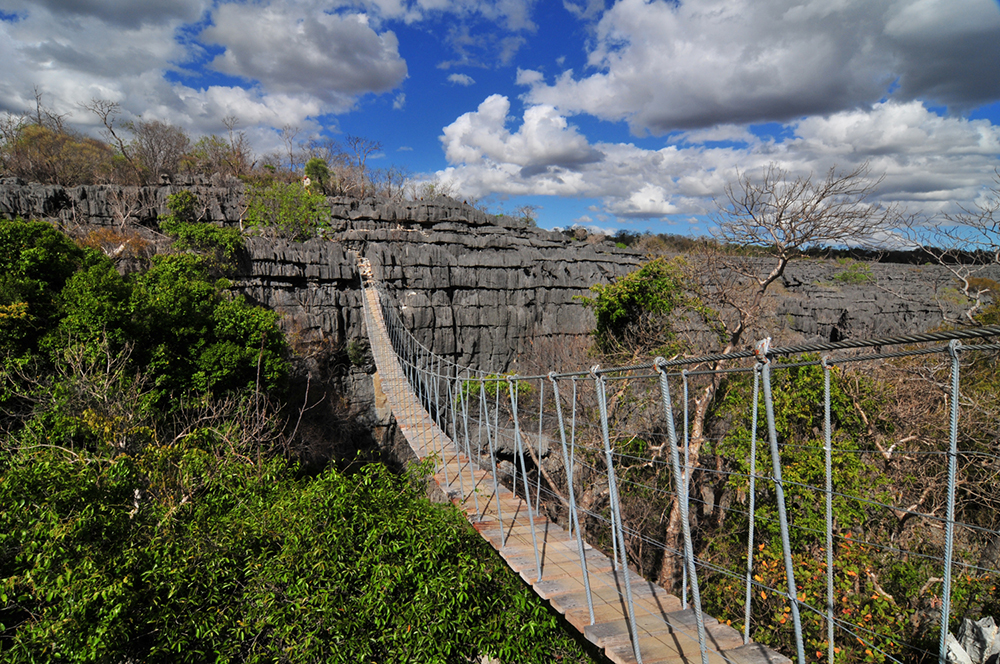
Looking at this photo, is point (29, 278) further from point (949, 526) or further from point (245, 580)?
point (949, 526)

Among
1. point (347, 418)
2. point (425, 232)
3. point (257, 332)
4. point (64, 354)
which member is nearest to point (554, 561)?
point (64, 354)

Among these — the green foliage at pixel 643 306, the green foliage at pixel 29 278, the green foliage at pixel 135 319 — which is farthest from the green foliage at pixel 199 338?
the green foliage at pixel 643 306

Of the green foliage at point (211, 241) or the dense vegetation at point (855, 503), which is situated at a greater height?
the green foliage at point (211, 241)

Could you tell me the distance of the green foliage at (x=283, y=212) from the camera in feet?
41.6

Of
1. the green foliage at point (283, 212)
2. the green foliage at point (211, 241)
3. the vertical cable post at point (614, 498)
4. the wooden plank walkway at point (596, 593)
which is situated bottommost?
the wooden plank walkway at point (596, 593)

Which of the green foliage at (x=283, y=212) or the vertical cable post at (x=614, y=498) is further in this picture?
the green foliage at (x=283, y=212)

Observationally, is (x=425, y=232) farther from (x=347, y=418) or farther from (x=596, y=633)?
(x=596, y=633)

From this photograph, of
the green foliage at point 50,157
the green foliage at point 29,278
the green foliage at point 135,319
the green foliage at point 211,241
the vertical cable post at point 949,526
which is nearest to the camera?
the vertical cable post at point 949,526

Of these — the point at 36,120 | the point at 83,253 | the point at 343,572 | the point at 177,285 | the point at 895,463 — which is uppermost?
the point at 36,120

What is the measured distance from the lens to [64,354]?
17.7 feet

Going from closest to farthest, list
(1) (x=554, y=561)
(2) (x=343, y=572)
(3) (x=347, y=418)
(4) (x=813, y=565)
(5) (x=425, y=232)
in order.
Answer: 1. (1) (x=554, y=561)
2. (2) (x=343, y=572)
3. (4) (x=813, y=565)
4. (3) (x=347, y=418)
5. (5) (x=425, y=232)

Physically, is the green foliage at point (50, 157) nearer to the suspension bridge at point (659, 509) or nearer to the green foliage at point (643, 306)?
the suspension bridge at point (659, 509)

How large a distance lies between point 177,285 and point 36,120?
44.1 ft

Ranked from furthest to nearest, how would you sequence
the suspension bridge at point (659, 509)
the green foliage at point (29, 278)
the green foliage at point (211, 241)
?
the green foliage at point (211, 241) → the green foliage at point (29, 278) → the suspension bridge at point (659, 509)
